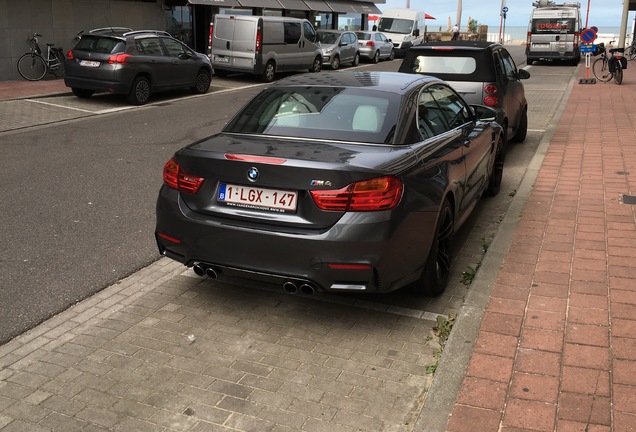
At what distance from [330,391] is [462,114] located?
11.4ft

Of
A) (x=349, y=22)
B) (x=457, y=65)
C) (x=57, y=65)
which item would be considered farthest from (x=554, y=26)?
(x=457, y=65)

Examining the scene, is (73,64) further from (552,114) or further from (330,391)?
(330,391)

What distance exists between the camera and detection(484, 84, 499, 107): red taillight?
9.36 metres

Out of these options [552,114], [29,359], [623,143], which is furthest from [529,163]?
[29,359]

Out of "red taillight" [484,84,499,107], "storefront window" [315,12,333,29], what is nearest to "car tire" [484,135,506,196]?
"red taillight" [484,84,499,107]

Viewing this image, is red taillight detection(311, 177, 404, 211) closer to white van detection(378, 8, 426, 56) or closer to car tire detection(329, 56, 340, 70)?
car tire detection(329, 56, 340, 70)

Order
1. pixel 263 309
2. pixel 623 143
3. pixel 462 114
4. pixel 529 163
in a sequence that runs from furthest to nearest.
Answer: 1. pixel 623 143
2. pixel 529 163
3. pixel 462 114
4. pixel 263 309

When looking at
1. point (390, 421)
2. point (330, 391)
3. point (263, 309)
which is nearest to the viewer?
point (390, 421)

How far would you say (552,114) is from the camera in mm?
14695

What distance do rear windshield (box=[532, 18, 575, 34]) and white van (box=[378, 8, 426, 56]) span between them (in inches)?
327

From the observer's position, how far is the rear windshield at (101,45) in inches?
589

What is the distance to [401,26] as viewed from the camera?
38312 mm

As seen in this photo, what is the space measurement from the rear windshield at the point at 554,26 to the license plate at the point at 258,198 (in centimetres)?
2950

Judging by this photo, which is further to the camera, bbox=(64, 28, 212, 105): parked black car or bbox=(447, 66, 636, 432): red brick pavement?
bbox=(64, 28, 212, 105): parked black car
